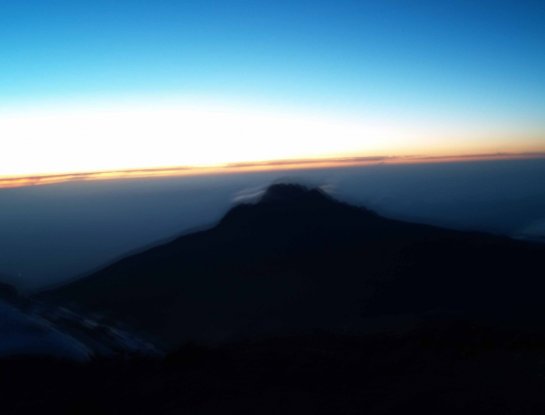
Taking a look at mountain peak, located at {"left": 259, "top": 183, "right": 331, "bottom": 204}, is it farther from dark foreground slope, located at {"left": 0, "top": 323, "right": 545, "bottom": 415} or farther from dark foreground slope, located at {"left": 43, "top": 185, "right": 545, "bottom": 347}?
dark foreground slope, located at {"left": 0, "top": 323, "right": 545, "bottom": 415}

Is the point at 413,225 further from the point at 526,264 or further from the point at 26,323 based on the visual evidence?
the point at 26,323

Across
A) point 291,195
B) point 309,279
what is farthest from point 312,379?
point 291,195

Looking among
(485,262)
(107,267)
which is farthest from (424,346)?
(107,267)

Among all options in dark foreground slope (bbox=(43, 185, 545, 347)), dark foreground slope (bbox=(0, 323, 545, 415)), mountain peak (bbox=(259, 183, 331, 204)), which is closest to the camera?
dark foreground slope (bbox=(0, 323, 545, 415))

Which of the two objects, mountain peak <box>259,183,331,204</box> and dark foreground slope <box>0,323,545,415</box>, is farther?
mountain peak <box>259,183,331,204</box>

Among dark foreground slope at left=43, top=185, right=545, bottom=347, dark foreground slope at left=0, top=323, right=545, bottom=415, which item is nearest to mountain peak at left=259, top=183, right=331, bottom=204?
dark foreground slope at left=43, top=185, right=545, bottom=347

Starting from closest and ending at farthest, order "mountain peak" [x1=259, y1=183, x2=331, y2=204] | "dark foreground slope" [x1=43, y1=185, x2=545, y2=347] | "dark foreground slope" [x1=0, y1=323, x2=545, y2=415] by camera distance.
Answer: "dark foreground slope" [x1=0, y1=323, x2=545, y2=415] → "dark foreground slope" [x1=43, y1=185, x2=545, y2=347] → "mountain peak" [x1=259, y1=183, x2=331, y2=204]

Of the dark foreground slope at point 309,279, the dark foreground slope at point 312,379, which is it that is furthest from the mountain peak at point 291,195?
the dark foreground slope at point 312,379

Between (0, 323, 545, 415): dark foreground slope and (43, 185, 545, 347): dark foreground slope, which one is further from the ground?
(0, 323, 545, 415): dark foreground slope
